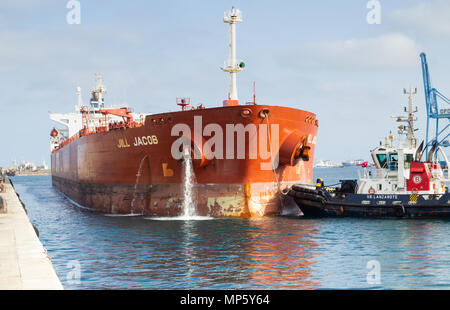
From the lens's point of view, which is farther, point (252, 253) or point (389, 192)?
point (389, 192)

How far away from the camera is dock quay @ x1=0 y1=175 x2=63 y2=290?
8.41 metres

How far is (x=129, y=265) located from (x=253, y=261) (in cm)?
376

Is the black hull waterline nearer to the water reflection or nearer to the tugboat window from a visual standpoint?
the tugboat window

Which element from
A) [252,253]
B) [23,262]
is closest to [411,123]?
[252,253]

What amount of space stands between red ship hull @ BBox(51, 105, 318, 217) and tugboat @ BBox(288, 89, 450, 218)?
1.97 metres

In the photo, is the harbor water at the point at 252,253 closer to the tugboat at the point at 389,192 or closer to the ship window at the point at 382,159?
the tugboat at the point at 389,192

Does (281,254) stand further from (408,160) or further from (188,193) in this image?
(408,160)

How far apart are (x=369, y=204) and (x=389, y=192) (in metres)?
1.59

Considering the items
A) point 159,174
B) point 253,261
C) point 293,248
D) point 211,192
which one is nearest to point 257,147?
point 211,192

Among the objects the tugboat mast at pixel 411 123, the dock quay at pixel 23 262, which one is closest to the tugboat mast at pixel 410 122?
the tugboat mast at pixel 411 123

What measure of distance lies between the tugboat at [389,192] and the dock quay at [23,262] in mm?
14820

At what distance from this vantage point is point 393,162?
25875 millimetres

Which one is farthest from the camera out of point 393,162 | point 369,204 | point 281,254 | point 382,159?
point 382,159

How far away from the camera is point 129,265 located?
14633 mm
